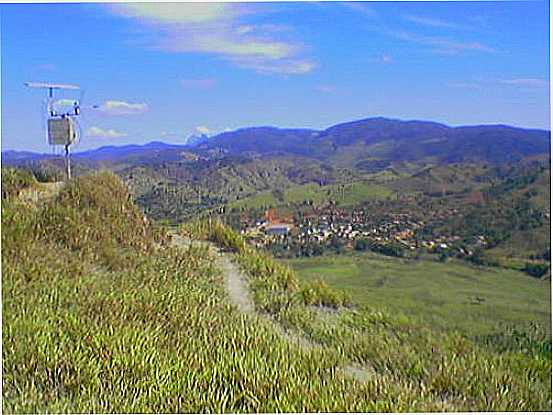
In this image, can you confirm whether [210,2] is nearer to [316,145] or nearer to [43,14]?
[43,14]

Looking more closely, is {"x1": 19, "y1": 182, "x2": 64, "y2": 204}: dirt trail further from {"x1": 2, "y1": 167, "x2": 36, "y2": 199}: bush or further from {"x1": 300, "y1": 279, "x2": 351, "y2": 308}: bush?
{"x1": 300, "y1": 279, "x2": 351, "y2": 308}: bush

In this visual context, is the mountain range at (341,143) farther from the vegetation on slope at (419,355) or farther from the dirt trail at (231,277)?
the vegetation on slope at (419,355)

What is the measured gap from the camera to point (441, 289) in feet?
18.0

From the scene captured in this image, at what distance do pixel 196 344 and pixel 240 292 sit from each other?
49.3 inches

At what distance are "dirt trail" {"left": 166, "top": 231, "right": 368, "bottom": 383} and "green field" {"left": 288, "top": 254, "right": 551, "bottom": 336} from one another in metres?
0.51

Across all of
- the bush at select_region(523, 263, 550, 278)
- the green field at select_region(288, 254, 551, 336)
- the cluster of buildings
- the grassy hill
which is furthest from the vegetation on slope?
the cluster of buildings

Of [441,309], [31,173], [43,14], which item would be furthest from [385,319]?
[31,173]

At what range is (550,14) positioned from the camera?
370 cm

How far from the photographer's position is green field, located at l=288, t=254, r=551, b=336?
481 cm

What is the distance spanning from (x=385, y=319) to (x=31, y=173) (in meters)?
3.93

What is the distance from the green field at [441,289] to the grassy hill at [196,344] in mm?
211

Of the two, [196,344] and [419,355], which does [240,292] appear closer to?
[196,344]

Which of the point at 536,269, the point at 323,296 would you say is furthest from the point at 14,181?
the point at 536,269

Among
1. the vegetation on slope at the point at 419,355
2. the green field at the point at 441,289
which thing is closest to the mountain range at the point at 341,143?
the green field at the point at 441,289
